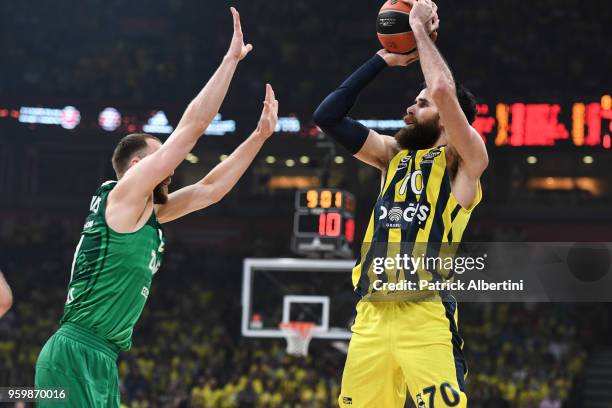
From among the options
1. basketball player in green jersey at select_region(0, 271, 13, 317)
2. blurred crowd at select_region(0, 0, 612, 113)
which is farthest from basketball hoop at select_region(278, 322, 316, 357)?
basketball player in green jersey at select_region(0, 271, 13, 317)

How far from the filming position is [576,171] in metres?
24.0

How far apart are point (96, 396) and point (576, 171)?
2119 centimetres

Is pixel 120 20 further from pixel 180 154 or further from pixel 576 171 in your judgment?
pixel 180 154

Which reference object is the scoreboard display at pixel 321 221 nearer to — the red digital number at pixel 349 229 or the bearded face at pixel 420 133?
the red digital number at pixel 349 229

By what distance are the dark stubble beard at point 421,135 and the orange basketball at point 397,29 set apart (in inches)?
17.7

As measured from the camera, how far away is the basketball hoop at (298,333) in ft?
50.9

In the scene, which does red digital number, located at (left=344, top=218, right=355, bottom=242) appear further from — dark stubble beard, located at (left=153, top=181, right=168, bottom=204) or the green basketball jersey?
the green basketball jersey

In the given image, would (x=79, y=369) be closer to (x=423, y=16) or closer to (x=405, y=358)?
(x=405, y=358)

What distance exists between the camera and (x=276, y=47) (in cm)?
2527

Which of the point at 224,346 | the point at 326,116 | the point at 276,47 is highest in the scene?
the point at 276,47

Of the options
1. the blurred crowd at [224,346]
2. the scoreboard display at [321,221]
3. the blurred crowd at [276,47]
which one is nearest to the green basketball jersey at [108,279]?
the scoreboard display at [321,221]

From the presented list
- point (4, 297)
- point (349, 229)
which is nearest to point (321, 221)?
point (349, 229)

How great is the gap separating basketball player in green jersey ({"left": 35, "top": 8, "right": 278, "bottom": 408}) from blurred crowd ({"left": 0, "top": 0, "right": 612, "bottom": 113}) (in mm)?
16123

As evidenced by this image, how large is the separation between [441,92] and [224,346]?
16.6 meters
